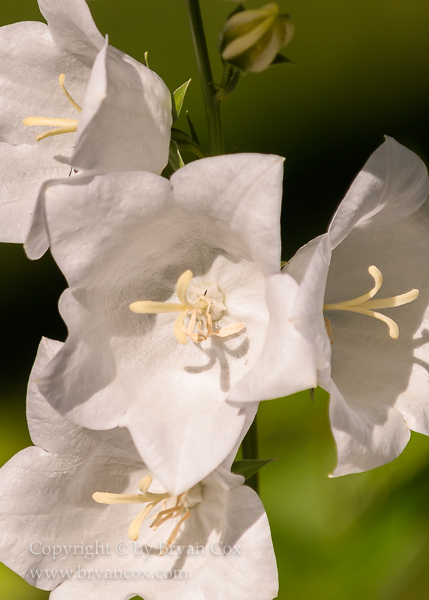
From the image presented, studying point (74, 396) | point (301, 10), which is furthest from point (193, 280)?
point (301, 10)

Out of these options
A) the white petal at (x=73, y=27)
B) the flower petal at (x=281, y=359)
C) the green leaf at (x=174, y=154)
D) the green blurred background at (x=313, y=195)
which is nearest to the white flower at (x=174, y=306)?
the flower petal at (x=281, y=359)

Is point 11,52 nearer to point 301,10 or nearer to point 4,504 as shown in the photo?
point 4,504

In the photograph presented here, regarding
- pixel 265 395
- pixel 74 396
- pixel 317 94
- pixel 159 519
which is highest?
pixel 265 395

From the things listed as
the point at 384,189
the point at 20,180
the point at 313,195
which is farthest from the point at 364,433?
the point at 313,195

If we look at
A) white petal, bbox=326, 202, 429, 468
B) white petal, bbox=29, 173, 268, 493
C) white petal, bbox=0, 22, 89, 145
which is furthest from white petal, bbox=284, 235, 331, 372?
white petal, bbox=0, 22, 89, 145

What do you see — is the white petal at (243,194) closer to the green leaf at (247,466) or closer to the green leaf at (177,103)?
the green leaf at (177,103)
